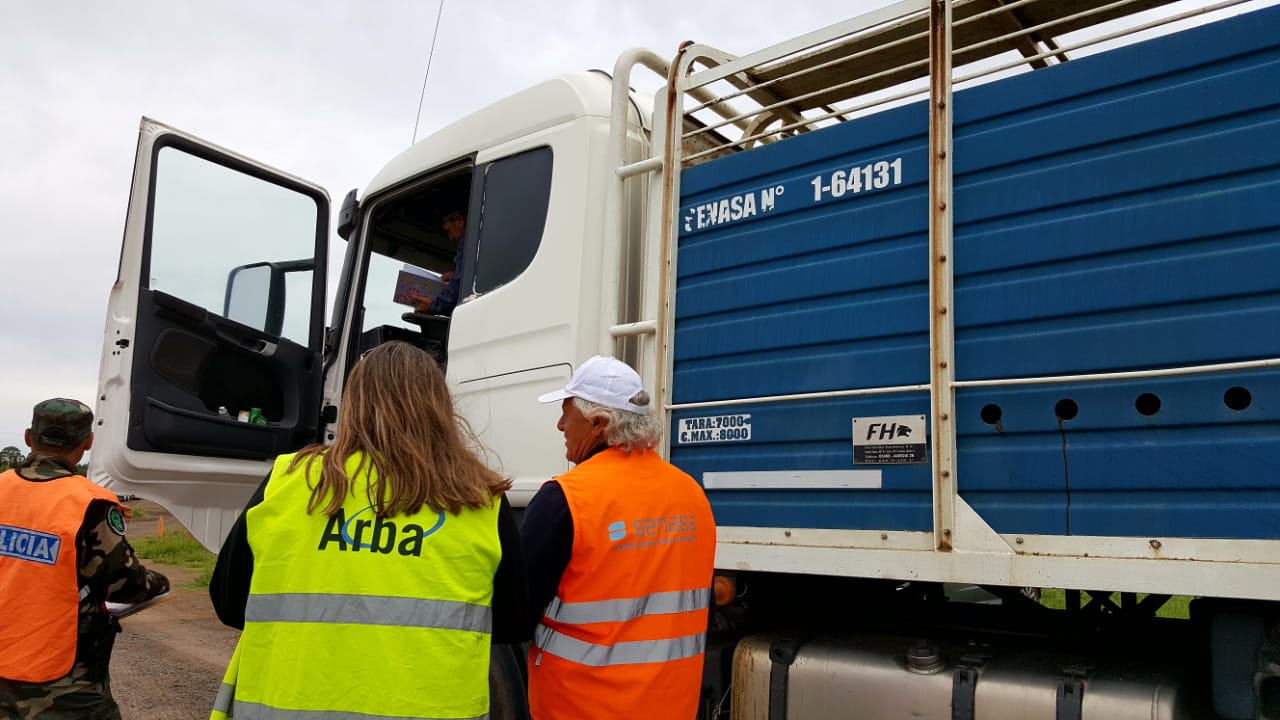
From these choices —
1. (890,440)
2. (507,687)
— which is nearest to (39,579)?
(507,687)

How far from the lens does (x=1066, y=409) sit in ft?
7.38

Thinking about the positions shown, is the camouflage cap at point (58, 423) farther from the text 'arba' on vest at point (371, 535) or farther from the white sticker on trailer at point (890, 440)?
the white sticker on trailer at point (890, 440)

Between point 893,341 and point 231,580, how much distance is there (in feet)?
5.68

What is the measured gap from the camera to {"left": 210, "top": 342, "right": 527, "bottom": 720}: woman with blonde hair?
1.70m

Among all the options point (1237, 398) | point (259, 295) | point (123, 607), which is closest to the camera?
point (1237, 398)

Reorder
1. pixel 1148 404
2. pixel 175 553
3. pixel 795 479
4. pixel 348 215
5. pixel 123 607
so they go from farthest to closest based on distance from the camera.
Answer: pixel 175 553
pixel 348 215
pixel 123 607
pixel 795 479
pixel 1148 404

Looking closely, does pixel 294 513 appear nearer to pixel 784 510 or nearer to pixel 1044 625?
pixel 784 510

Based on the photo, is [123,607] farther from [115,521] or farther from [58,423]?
[58,423]

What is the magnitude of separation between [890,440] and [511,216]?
177cm

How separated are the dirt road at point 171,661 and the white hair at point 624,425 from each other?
9.46 feet

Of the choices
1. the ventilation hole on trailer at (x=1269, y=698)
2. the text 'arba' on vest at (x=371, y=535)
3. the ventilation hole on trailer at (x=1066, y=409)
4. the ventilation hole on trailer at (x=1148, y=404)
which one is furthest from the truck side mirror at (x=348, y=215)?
the ventilation hole on trailer at (x=1269, y=698)

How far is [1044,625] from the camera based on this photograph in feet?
9.57

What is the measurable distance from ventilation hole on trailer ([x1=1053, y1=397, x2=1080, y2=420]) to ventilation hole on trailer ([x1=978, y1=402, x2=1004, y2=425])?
13cm

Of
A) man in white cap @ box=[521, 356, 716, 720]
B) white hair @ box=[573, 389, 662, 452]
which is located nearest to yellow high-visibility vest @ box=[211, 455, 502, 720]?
man in white cap @ box=[521, 356, 716, 720]
